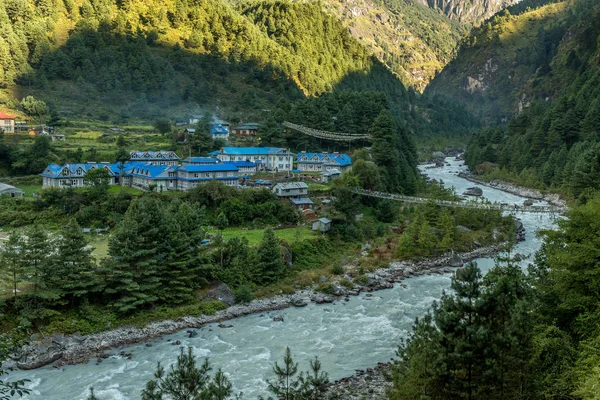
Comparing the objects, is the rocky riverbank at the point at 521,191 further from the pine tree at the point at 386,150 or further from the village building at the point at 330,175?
the village building at the point at 330,175

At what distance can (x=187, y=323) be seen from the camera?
20125mm

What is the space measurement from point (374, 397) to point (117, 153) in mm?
27648

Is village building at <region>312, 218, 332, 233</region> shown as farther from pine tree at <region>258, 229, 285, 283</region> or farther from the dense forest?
the dense forest

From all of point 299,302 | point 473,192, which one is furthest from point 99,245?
point 473,192

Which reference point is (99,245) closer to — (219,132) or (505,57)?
(219,132)

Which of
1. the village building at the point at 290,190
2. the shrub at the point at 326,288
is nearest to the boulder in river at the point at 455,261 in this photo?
the shrub at the point at 326,288

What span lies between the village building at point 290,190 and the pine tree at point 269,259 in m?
8.37

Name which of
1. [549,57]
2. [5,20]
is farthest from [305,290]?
[549,57]

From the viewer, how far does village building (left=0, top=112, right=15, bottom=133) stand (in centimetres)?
4006

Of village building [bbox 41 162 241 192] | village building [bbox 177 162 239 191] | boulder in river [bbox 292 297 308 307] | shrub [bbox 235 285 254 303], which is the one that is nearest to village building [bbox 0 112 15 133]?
village building [bbox 41 162 241 192]

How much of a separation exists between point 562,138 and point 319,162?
28.2 m

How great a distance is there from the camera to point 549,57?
9894cm

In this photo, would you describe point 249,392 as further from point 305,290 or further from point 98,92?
point 98,92

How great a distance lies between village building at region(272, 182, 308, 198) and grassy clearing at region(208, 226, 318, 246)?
11.4ft
